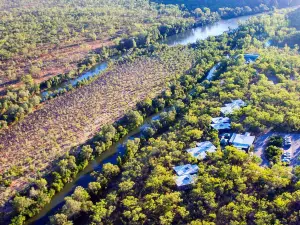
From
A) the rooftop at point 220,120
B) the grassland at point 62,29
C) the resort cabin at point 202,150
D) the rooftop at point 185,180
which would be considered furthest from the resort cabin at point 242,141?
the grassland at point 62,29

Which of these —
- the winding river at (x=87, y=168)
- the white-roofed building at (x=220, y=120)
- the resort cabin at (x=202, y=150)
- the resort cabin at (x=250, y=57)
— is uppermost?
the resort cabin at (x=250, y=57)

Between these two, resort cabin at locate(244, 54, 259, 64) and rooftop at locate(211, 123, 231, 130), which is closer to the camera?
rooftop at locate(211, 123, 231, 130)

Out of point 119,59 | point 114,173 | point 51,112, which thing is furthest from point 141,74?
point 114,173

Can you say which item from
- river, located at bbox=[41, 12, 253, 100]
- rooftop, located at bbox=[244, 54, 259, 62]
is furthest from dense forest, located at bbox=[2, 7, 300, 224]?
river, located at bbox=[41, 12, 253, 100]

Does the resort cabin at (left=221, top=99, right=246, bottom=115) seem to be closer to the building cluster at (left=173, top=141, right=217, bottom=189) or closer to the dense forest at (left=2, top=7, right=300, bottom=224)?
the dense forest at (left=2, top=7, right=300, bottom=224)

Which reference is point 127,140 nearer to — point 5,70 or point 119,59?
point 119,59

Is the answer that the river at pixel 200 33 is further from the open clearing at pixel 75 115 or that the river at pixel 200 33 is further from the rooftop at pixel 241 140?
the rooftop at pixel 241 140

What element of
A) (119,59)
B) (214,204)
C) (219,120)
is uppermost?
(119,59)
